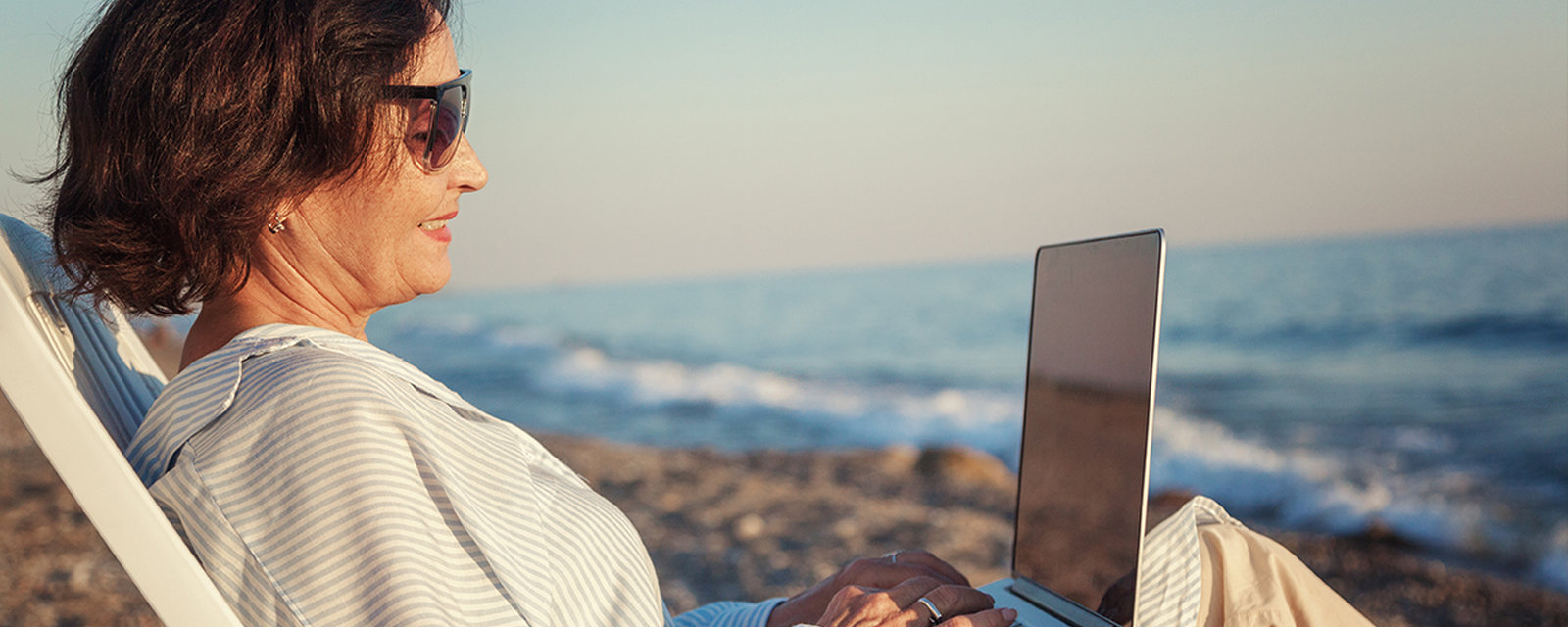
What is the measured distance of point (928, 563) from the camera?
168 cm

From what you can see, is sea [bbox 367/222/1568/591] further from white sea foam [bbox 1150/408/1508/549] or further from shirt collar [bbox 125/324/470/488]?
shirt collar [bbox 125/324/470/488]

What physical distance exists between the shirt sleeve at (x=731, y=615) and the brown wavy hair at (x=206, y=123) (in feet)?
3.13

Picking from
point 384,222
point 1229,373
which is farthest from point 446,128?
point 1229,373

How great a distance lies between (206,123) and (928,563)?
1.26m

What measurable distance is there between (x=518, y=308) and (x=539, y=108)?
203 inches

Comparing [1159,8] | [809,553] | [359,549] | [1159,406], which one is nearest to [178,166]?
[359,549]

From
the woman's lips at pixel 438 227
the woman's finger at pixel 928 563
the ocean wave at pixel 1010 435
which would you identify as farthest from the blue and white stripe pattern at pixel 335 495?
the ocean wave at pixel 1010 435

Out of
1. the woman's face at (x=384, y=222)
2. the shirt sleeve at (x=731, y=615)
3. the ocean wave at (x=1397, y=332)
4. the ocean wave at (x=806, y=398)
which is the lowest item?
the ocean wave at (x=806, y=398)

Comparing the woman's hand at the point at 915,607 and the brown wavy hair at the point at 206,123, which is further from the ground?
the brown wavy hair at the point at 206,123

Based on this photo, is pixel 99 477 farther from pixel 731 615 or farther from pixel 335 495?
pixel 731 615

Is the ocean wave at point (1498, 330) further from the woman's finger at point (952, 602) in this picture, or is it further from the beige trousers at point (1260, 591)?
the woman's finger at point (952, 602)

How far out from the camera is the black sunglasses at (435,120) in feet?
4.82

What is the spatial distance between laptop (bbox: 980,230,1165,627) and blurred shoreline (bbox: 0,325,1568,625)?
145 inches

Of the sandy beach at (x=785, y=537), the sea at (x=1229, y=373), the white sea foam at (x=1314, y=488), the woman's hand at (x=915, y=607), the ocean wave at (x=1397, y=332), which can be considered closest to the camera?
the woman's hand at (x=915, y=607)
